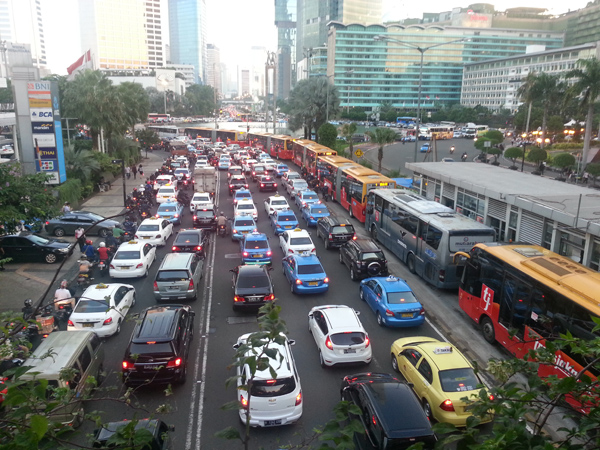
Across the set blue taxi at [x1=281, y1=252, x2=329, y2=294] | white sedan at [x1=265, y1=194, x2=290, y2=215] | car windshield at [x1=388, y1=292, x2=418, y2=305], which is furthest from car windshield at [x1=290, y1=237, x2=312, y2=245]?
white sedan at [x1=265, y1=194, x2=290, y2=215]

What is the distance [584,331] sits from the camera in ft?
32.9

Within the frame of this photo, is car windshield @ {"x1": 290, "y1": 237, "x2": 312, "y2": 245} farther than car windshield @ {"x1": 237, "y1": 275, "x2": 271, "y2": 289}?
Yes

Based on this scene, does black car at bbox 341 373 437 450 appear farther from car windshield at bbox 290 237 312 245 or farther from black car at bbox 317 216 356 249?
black car at bbox 317 216 356 249

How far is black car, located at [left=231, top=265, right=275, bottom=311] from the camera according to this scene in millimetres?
15758

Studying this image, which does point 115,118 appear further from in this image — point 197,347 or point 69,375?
point 69,375

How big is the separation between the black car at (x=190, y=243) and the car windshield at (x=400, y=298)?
984 centimetres

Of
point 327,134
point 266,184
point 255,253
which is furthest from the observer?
point 327,134

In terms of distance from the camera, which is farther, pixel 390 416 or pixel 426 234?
pixel 426 234

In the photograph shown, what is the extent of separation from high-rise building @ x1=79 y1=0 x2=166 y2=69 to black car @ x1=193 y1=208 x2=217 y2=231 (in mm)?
160589

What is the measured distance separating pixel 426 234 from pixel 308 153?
29.5 m

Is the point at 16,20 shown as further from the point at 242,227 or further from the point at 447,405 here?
the point at 447,405

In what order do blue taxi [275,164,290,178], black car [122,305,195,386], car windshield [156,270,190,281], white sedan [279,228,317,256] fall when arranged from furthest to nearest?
blue taxi [275,164,290,178] < white sedan [279,228,317,256] < car windshield [156,270,190,281] < black car [122,305,195,386]

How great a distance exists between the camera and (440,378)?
10.2m

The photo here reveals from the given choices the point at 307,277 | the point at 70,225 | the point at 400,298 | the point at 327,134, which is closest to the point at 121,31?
the point at 327,134
